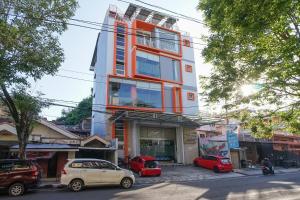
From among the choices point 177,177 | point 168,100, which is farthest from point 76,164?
point 168,100

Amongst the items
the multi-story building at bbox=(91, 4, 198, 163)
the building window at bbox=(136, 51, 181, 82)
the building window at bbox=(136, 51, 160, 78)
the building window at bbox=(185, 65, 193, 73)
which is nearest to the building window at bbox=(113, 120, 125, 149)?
the multi-story building at bbox=(91, 4, 198, 163)

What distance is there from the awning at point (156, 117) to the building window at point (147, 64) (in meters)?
5.86

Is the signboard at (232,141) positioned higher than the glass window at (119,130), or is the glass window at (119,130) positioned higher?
the glass window at (119,130)

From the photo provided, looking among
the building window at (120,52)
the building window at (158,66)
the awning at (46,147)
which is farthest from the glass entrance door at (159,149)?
the awning at (46,147)

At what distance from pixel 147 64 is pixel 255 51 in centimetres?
2451

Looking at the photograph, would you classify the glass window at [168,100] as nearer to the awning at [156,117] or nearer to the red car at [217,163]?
the awning at [156,117]

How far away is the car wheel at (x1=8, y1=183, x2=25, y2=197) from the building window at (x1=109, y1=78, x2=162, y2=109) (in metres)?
15.8

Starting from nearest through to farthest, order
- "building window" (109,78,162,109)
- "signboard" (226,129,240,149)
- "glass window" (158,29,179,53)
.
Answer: "building window" (109,78,162,109), "signboard" (226,129,240,149), "glass window" (158,29,179,53)

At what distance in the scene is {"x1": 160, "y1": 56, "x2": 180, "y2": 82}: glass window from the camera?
109ft

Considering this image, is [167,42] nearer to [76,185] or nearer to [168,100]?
[168,100]

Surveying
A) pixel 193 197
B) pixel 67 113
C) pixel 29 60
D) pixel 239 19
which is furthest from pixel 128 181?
pixel 67 113

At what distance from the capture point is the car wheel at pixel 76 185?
13.6 m

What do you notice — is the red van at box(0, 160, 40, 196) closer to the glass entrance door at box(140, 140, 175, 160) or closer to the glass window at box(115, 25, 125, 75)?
the glass entrance door at box(140, 140, 175, 160)

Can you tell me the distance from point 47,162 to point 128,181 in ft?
27.9
